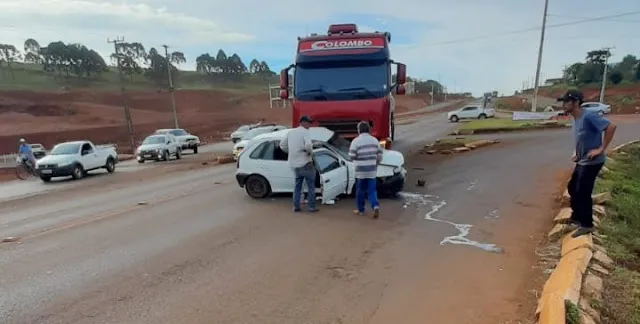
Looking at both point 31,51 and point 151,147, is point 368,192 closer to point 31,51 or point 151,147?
point 151,147

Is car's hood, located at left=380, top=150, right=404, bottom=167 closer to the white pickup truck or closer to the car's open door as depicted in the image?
the car's open door

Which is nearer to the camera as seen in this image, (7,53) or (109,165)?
(109,165)

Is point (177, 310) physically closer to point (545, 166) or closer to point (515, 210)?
→ point (515, 210)

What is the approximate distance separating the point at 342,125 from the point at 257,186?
2943 mm

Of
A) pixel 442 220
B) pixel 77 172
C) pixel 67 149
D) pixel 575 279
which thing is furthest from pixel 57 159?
pixel 575 279

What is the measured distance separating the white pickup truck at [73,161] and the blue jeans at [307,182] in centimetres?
1450

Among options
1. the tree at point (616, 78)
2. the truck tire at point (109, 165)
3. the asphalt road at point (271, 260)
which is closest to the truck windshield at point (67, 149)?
the truck tire at point (109, 165)

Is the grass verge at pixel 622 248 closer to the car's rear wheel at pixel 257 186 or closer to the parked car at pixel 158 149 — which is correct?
the car's rear wheel at pixel 257 186

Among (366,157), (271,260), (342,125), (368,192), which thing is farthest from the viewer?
(342,125)

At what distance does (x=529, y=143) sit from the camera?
21172 mm

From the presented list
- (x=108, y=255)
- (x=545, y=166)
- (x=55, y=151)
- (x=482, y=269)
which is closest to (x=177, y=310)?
(x=108, y=255)

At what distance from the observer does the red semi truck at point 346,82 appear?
1216 centimetres

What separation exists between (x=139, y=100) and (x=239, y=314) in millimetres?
91344

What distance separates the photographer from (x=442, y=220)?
26.7 feet
